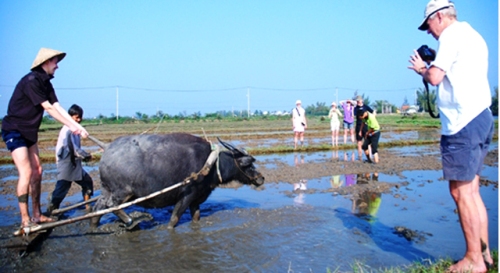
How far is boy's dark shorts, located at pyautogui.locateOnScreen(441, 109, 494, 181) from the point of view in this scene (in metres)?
3.77

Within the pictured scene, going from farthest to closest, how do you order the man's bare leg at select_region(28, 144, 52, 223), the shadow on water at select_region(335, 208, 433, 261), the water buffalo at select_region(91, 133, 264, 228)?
the water buffalo at select_region(91, 133, 264, 228) < the man's bare leg at select_region(28, 144, 52, 223) < the shadow on water at select_region(335, 208, 433, 261)

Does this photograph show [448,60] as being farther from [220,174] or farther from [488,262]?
[220,174]

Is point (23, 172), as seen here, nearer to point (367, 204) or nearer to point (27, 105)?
→ point (27, 105)

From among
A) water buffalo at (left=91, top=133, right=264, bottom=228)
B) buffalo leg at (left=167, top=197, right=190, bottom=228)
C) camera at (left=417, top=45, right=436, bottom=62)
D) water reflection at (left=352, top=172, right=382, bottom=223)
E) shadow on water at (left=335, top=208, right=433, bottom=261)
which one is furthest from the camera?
water reflection at (left=352, top=172, right=382, bottom=223)

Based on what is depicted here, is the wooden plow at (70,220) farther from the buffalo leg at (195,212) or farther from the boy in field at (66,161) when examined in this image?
the buffalo leg at (195,212)

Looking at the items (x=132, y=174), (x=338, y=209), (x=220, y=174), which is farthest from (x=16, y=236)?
(x=338, y=209)

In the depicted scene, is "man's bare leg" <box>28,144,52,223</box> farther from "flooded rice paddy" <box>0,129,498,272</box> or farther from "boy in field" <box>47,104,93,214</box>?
"boy in field" <box>47,104,93,214</box>

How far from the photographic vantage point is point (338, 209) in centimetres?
726

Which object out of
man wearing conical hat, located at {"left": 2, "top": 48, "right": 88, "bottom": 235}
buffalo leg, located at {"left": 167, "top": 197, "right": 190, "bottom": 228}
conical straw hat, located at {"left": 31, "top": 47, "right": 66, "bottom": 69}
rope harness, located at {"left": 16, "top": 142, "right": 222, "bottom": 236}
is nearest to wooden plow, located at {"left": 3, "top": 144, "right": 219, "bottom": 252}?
rope harness, located at {"left": 16, "top": 142, "right": 222, "bottom": 236}

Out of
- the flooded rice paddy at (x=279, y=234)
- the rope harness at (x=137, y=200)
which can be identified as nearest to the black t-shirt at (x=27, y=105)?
the rope harness at (x=137, y=200)

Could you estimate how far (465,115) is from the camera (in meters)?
3.79

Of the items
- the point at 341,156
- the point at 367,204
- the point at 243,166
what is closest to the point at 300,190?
the point at 367,204

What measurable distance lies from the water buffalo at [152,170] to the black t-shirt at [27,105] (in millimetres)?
1148

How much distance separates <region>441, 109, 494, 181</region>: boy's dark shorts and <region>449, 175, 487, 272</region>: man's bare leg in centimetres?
13
